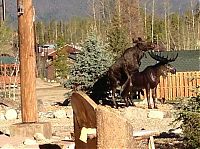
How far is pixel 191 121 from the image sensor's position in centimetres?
779

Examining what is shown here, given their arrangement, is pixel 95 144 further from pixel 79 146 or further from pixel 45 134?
pixel 45 134

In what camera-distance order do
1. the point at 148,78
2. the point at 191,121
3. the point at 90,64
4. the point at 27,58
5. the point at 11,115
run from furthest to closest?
1. the point at 90,64
2. the point at 148,78
3. the point at 11,115
4. the point at 27,58
5. the point at 191,121

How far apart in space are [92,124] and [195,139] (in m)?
3.28

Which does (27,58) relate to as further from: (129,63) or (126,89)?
(126,89)

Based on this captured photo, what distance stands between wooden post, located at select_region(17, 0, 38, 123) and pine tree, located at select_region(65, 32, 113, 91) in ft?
32.7

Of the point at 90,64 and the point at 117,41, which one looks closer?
the point at 90,64

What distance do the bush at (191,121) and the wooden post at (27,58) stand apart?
13.8 ft

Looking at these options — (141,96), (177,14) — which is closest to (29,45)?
(141,96)

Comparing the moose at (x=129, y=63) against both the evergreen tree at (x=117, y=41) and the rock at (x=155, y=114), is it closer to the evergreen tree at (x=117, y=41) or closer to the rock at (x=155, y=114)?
the rock at (x=155, y=114)

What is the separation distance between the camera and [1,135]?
12844mm

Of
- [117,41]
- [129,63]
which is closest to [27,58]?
[129,63]

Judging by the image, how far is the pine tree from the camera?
22.3m

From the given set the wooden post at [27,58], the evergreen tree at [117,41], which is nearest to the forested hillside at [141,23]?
the evergreen tree at [117,41]

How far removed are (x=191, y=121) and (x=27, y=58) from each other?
16.5ft
